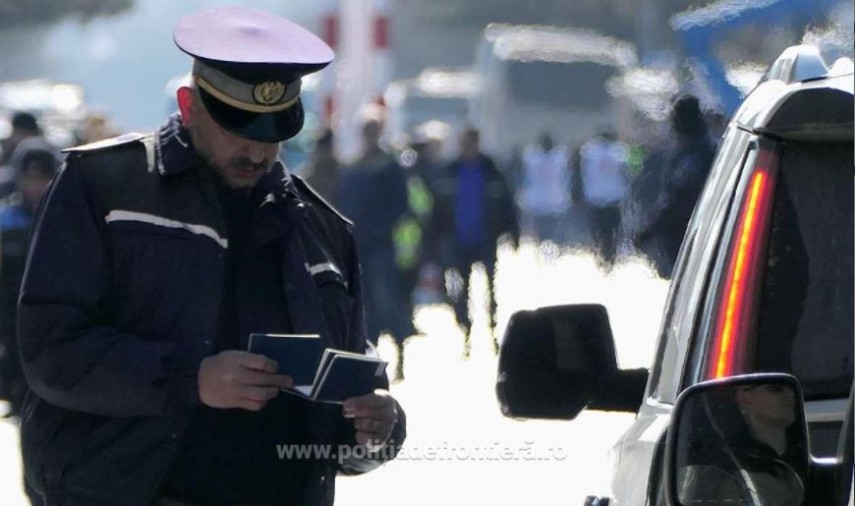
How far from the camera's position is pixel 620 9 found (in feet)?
83.5

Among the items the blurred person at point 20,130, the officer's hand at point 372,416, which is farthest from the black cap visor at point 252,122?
the blurred person at point 20,130

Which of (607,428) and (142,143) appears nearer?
(142,143)

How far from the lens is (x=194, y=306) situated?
3.92 meters

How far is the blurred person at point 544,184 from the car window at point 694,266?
1805cm

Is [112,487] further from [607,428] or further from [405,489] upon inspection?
[607,428]

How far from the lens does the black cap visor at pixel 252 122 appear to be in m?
3.99

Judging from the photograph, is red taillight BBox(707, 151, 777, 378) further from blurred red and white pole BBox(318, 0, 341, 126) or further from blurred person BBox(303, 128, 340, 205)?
blurred red and white pole BBox(318, 0, 341, 126)

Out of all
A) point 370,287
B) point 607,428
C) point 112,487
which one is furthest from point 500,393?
point 370,287

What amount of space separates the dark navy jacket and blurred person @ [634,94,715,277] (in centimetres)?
342

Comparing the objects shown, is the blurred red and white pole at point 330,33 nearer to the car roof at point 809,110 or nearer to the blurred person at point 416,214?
the blurred person at point 416,214

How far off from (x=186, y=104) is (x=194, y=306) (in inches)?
17.0

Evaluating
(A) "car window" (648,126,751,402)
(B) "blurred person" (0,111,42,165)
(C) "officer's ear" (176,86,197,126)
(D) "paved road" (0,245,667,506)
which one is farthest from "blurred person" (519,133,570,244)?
(A) "car window" (648,126,751,402)

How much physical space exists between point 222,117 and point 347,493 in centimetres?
636

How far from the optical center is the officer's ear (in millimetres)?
4098
